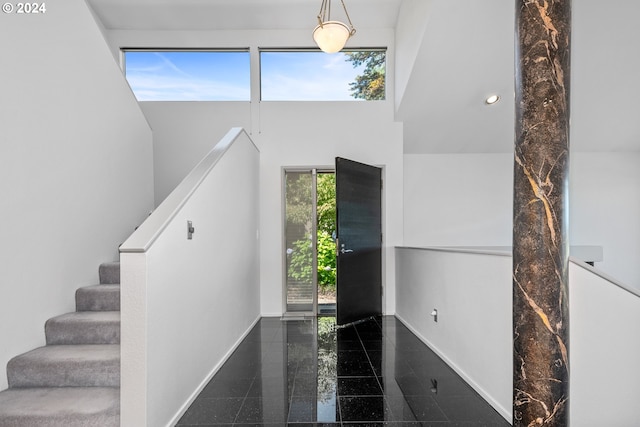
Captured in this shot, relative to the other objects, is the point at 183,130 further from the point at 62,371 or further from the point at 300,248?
the point at 62,371

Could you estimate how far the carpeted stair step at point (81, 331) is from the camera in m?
2.33

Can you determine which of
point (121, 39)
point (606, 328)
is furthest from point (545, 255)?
point (121, 39)

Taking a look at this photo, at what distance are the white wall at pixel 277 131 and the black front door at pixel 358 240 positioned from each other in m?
0.21

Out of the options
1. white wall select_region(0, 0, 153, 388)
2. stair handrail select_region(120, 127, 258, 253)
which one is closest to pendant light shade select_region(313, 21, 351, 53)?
stair handrail select_region(120, 127, 258, 253)

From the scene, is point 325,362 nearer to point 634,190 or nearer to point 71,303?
point 71,303

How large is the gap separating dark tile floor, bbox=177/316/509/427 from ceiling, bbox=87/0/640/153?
2925 mm

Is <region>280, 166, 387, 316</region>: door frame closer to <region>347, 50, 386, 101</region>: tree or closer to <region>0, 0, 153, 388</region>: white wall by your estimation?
<region>347, 50, 386, 101</region>: tree

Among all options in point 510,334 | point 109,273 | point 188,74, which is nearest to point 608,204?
point 510,334

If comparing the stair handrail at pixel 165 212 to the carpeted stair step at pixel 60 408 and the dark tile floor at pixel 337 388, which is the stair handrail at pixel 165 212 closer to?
the carpeted stair step at pixel 60 408

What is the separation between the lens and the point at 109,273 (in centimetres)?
293

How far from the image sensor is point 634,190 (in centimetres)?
521

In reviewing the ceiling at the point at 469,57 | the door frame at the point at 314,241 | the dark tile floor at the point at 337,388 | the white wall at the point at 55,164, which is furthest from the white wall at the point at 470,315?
the white wall at the point at 55,164

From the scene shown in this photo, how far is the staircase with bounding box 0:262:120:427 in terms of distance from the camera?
5.94ft

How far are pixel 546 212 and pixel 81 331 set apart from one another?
9.71 feet
